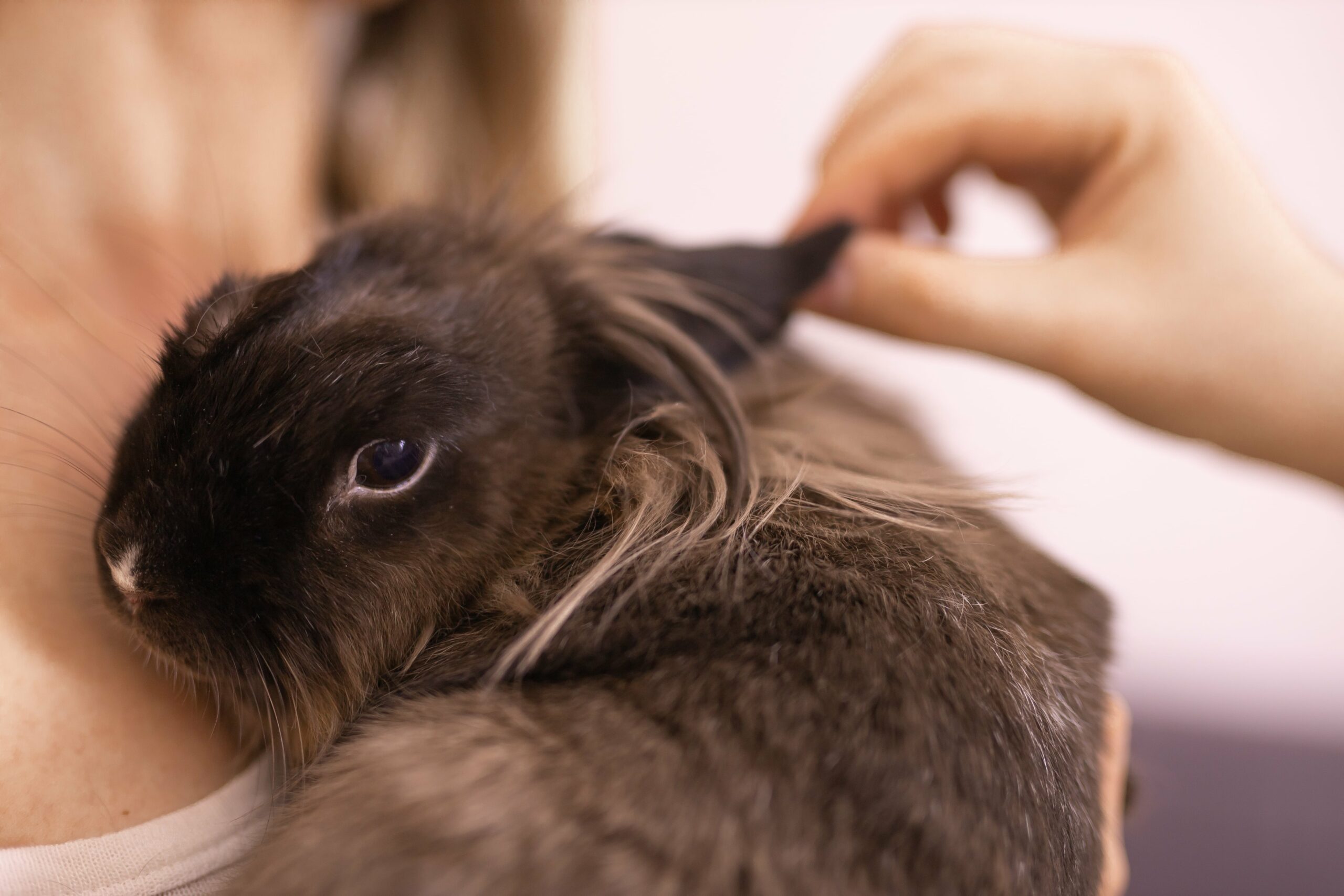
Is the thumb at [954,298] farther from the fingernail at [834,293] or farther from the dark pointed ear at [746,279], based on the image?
the dark pointed ear at [746,279]

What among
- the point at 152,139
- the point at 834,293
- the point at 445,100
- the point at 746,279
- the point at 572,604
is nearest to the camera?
the point at 572,604

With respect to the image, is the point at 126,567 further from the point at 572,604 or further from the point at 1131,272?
the point at 1131,272

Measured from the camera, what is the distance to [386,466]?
2.98 feet

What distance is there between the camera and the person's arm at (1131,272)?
3.96ft

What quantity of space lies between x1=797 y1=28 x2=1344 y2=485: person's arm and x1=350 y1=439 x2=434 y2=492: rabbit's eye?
72 centimetres

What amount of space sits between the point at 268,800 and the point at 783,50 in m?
2.55

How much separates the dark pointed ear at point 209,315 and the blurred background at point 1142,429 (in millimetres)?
1544

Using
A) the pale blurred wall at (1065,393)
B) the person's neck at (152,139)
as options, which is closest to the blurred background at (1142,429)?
the pale blurred wall at (1065,393)

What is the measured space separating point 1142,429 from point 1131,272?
4.89 ft

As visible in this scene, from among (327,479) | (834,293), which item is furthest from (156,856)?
(834,293)

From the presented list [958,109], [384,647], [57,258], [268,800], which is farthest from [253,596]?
[958,109]

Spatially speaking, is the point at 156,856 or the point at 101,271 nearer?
the point at 156,856

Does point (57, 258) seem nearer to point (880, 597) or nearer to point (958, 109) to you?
point (880, 597)

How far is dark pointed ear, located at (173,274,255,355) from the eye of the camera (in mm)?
952
